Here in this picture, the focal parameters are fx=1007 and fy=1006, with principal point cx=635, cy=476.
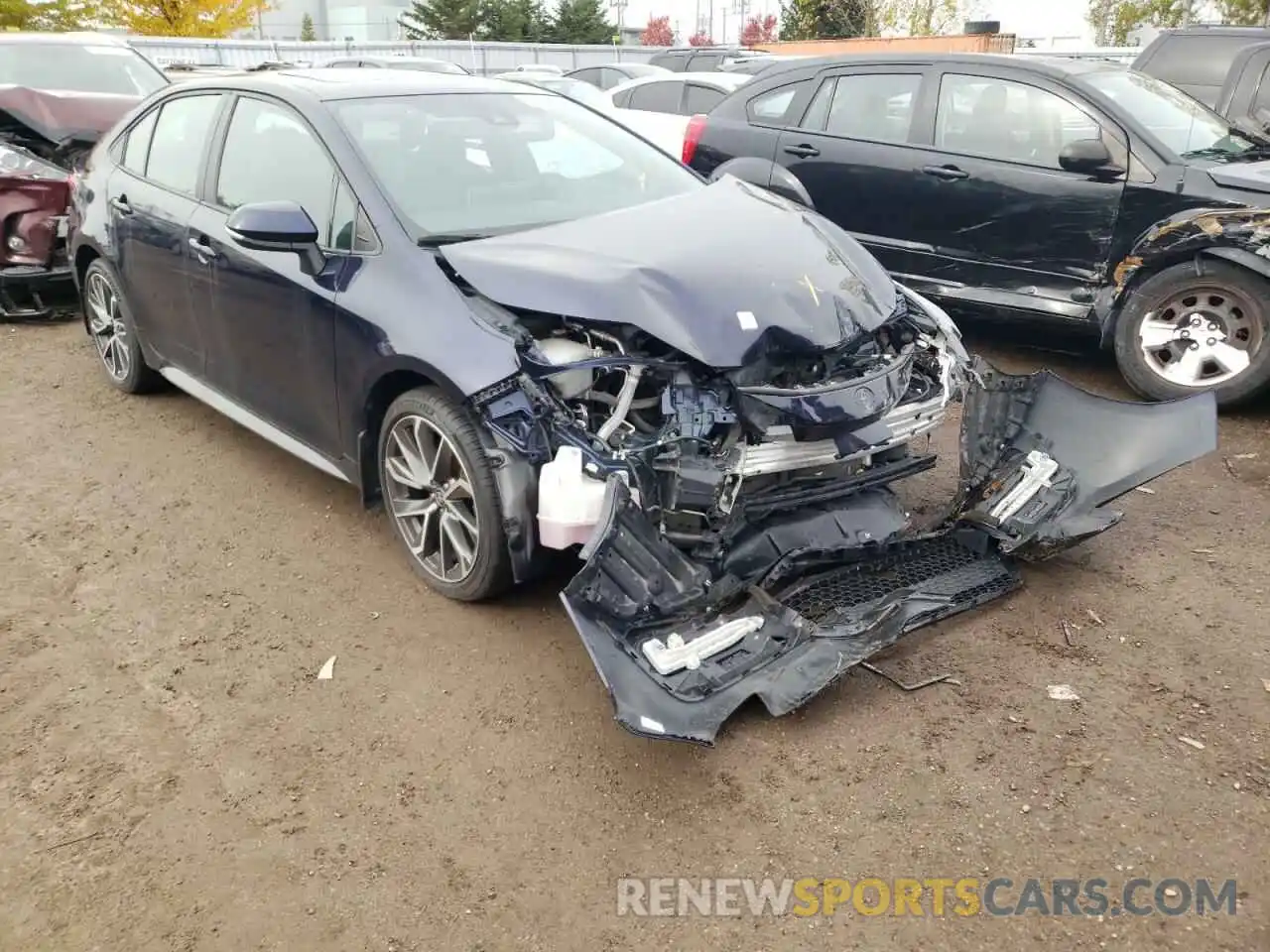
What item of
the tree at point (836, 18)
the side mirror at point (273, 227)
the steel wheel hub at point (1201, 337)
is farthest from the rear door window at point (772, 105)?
the tree at point (836, 18)

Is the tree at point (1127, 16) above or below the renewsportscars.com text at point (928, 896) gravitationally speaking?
above

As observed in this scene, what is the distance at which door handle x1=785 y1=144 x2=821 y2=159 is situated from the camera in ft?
21.5

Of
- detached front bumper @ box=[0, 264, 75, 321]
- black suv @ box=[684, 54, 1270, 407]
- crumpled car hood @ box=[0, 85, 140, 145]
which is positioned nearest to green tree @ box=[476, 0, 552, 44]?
crumpled car hood @ box=[0, 85, 140, 145]

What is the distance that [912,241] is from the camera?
6184 millimetres

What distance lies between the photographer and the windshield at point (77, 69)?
805 cm

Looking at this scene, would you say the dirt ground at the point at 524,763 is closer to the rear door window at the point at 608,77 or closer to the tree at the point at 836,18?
the rear door window at the point at 608,77

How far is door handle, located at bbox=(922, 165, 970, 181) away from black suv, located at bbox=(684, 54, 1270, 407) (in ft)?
0.05

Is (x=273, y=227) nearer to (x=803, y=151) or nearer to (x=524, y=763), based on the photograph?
(x=524, y=763)

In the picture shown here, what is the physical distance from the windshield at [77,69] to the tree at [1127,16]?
2626cm

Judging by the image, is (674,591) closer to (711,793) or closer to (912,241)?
(711,793)

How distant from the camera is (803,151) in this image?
6.60 metres

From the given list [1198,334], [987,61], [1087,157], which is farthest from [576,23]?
[1198,334]

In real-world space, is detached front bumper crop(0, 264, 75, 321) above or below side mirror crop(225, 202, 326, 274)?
below

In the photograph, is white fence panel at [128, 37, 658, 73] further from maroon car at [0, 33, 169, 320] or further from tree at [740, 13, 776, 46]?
tree at [740, 13, 776, 46]
